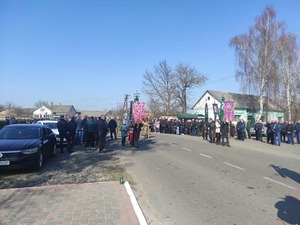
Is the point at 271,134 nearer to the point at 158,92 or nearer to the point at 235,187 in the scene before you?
the point at 235,187

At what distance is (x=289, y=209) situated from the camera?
5.54 metres

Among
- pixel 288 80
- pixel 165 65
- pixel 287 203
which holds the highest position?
pixel 165 65

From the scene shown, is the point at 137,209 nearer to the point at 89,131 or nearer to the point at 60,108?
the point at 89,131

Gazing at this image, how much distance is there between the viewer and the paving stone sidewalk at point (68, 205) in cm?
478

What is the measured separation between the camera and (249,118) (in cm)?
5203

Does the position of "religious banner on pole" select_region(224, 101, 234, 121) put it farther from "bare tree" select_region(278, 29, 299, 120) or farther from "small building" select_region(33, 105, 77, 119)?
"small building" select_region(33, 105, 77, 119)

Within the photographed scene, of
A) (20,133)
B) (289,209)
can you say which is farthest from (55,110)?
Result: (289,209)

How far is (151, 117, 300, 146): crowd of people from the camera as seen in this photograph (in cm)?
1905

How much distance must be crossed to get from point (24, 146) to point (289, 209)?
25.0ft

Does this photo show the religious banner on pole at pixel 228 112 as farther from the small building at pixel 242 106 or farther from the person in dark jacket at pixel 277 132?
the small building at pixel 242 106

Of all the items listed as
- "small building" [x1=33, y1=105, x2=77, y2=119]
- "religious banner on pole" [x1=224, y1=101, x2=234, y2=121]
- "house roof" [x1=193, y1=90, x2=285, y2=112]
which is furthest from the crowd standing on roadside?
"small building" [x1=33, y1=105, x2=77, y2=119]

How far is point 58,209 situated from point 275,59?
34759 mm

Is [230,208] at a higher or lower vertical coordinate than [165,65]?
lower

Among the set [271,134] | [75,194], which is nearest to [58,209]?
[75,194]
